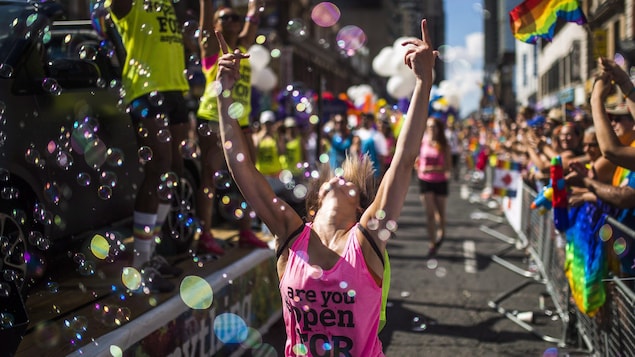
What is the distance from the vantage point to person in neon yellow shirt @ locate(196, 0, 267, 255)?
4.79 m

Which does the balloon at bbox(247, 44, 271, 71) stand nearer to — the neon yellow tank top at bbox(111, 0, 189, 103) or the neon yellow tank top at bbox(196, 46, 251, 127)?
the neon yellow tank top at bbox(196, 46, 251, 127)

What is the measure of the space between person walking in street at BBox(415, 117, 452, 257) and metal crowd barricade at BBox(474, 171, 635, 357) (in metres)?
0.85

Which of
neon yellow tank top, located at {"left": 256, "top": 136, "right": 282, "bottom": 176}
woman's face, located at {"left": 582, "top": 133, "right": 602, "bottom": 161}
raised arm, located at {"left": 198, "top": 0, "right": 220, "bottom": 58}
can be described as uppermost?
raised arm, located at {"left": 198, "top": 0, "right": 220, "bottom": 58}

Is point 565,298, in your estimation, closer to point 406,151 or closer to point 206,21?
point 206,21

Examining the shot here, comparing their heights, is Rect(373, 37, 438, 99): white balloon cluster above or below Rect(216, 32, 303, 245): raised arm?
above

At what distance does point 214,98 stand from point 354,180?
2.29 meters

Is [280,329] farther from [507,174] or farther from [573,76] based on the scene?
[573,76]

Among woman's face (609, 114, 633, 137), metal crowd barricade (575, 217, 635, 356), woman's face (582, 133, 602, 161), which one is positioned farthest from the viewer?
woman's face (582, 133, 602, 161)

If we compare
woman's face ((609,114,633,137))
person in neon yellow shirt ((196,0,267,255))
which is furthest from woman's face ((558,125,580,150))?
person in neon yellow shirt ((196,0,267,255))

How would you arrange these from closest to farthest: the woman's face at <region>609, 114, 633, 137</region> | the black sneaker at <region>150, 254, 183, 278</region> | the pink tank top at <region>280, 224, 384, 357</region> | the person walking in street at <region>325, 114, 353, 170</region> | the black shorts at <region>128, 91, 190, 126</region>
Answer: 1. the pink tank top at <region>280, 224, 384, 357</region>
2. the black shorts at <region>128, 91, 190, 126</region>
3. the black sneaker at <region>150, 254, 183, 278</region>
4. the woman's face at <region>609, 114, 633, 137</region>
5. the person walking in street at <region>325, 114, 353, 170</region>

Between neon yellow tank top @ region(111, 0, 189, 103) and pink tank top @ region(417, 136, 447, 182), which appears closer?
neon yellow tank top @ region(111, 0, 189, 103)

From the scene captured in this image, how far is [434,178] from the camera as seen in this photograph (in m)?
9.25

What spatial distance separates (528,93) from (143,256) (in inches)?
2338

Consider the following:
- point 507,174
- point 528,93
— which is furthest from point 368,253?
point 528,93
